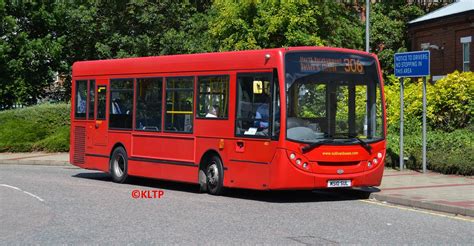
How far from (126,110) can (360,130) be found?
6033 mm

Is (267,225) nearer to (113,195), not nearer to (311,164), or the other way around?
(311,164)

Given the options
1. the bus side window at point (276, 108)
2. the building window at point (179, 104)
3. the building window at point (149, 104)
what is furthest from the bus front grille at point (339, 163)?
the building window at point (149, 104)

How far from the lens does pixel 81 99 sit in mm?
20297

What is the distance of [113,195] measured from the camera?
15906mm

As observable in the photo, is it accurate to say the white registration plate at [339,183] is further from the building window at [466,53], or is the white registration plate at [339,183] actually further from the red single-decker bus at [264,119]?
the building window at [466,53]

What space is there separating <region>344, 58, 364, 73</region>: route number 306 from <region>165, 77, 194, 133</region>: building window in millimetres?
3289

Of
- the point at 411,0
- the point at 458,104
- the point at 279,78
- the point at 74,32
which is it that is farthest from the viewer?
the point at 411,0

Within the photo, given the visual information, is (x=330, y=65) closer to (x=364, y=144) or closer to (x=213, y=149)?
(x=364, y=144)

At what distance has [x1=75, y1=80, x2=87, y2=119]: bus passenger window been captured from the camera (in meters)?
20.1

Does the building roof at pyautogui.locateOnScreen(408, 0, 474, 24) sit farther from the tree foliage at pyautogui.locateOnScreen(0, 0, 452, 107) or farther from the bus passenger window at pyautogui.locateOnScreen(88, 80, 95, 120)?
the bus passenger window at pyautogui.locateOnScreen(88, 80, 95, 120)

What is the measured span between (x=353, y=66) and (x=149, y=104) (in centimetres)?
487

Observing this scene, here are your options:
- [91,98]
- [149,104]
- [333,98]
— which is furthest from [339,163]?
[91,98]

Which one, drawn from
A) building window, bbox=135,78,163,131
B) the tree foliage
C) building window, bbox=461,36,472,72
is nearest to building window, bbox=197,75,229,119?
building window, bbox=135,78,163,131

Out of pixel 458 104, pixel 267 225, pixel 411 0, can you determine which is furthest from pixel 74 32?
pixel 267 225
